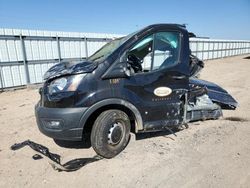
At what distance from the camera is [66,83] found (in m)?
3.23

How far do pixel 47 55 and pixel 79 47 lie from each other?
211 centimetres

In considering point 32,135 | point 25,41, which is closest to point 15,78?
point 25,41

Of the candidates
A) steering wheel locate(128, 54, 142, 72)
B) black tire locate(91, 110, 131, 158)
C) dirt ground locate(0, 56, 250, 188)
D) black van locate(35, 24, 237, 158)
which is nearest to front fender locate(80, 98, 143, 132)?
black van locate(35, 24, 237, 158)

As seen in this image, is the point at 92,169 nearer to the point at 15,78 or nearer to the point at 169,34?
the point at 169,34

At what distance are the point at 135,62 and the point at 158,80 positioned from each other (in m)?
0.50

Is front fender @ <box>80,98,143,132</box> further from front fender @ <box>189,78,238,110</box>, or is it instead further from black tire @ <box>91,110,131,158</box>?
front fender @ <box>189,78,238,110</box>

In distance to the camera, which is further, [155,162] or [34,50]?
[34,50]

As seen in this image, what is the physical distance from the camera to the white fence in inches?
398

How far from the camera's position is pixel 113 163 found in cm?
342

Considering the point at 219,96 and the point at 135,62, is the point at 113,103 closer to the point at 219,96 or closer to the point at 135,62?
the point at 135,62

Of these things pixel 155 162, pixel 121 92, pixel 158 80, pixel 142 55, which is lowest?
pixel 155 162

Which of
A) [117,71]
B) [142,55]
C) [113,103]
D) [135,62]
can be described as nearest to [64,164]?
[113,103]

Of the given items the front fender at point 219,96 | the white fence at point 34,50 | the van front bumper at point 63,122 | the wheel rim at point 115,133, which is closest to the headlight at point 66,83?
the van front bumper at point 63,122

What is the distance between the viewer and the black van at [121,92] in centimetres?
323
